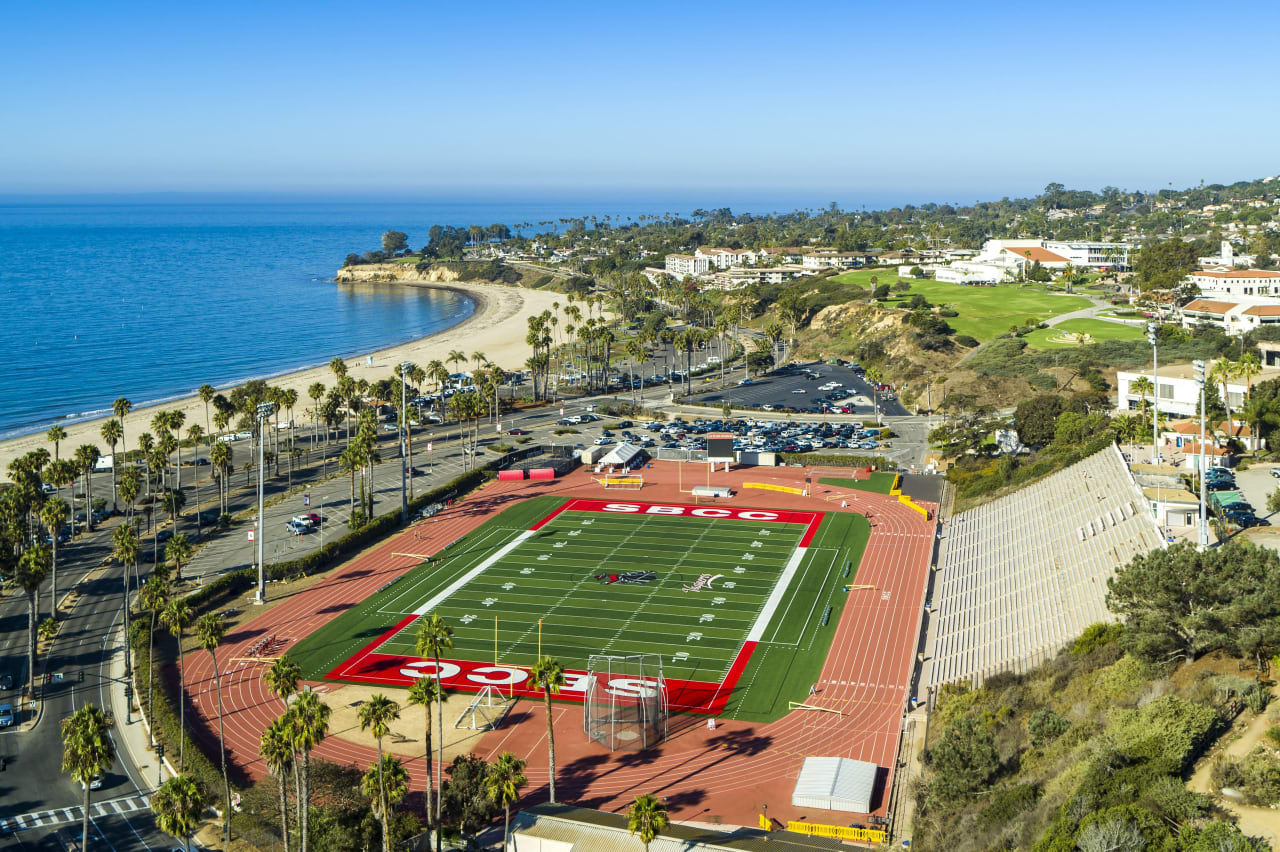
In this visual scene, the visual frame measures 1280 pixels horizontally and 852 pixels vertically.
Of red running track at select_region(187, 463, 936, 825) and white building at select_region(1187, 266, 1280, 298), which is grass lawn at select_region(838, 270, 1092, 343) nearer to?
white building at select_region(1187, 266, 1280, 298)

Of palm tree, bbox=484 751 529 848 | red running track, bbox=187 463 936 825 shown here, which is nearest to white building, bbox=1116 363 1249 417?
red running track, bbox=187 463 936 825

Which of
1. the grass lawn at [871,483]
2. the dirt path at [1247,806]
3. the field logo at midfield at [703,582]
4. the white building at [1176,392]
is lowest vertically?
the field logo at midfield at [703,582]

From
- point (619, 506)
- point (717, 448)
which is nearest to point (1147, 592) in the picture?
point (619, 506)

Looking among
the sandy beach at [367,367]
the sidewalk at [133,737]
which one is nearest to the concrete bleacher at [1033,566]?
the sidewalk at [133,737]

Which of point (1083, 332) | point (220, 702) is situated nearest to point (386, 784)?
point (220, 702)

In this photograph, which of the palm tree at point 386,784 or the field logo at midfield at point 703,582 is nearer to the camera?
the palm tree at point 386,784

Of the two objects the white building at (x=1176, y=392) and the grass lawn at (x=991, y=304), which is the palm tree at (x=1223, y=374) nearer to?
the white building at (x=1176, y=392)

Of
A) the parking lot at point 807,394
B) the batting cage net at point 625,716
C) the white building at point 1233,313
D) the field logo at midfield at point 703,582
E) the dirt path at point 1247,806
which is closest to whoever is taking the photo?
the dirt path at point 1247,806
